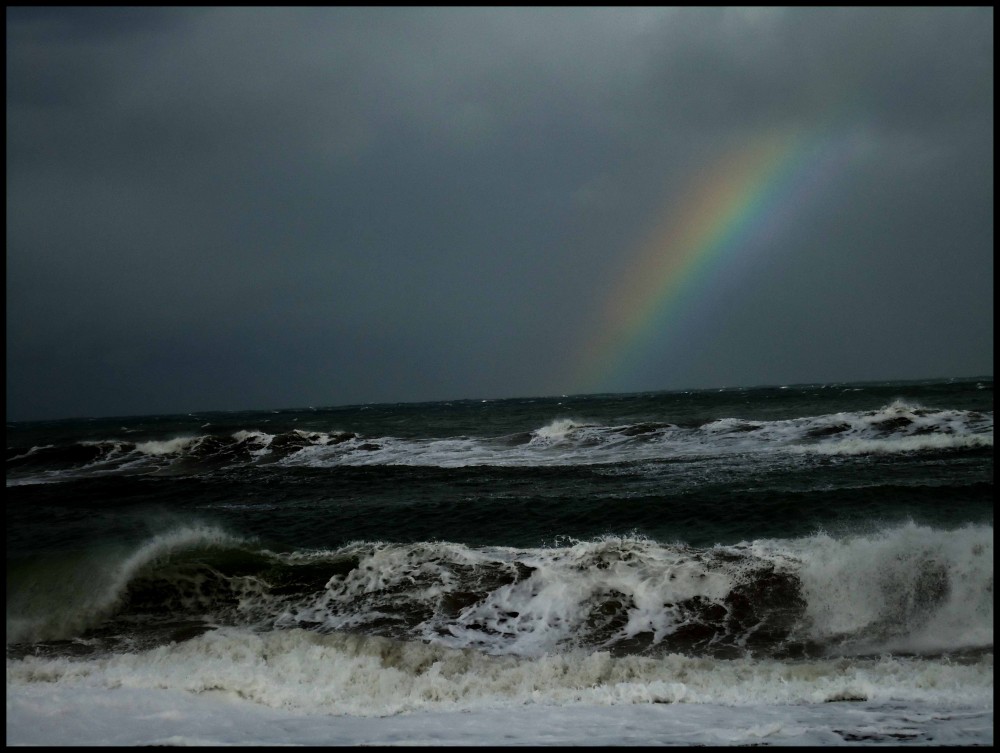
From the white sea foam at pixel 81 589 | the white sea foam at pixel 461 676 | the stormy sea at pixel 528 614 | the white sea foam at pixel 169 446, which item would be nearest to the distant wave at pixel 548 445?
the white sea foam at pixel 169 446

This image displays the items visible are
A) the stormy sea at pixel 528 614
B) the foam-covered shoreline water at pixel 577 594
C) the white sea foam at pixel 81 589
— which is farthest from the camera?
the white sea foam at pixel 81 589

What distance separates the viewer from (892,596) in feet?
28.3

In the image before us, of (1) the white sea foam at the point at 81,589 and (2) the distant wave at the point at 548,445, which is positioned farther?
(2) the distant wave at the point at 548,445

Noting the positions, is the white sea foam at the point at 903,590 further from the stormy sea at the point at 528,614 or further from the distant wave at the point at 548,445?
the distant wave at the point at 548,445

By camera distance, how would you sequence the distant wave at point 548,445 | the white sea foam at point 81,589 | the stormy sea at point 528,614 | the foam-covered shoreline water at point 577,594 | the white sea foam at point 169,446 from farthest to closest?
the white sea foam at point 169,446, the distant wave at point 548,445, the white sea foam at point 81,589, the foam-covered shoreline water at point 577,594, the stormy sea at point 528,614

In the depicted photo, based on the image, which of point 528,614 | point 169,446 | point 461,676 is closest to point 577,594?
point 528,614

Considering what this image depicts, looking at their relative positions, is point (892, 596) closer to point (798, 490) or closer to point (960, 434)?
point (798, 490)

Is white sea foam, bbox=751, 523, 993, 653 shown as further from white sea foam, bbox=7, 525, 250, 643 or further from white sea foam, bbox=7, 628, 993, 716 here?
white sea foam, bbox=7, 525, 250, 643

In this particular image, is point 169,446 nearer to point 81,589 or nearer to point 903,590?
point 81,589

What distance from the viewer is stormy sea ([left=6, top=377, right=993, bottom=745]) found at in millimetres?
5906

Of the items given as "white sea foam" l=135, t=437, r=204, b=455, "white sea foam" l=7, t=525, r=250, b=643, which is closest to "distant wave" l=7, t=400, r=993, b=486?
"white sea foam" l=135, t=437, r=204, b=455

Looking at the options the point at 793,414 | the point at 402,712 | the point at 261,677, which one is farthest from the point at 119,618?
the point at 793,414

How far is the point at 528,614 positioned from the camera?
29.8ft

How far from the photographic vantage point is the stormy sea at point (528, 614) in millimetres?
5906
